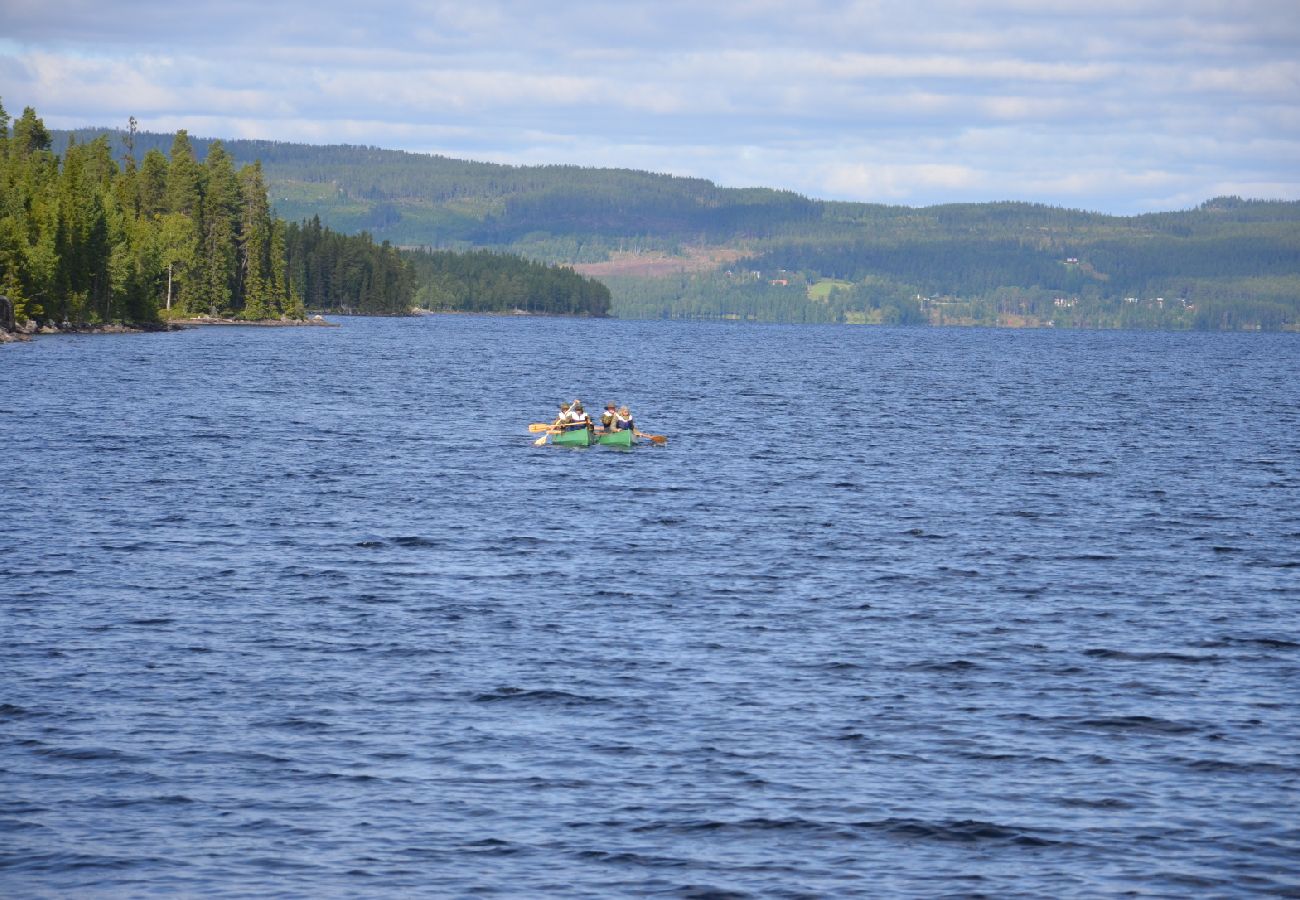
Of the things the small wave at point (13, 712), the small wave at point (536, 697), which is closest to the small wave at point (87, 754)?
the small wave at point (13, 712)

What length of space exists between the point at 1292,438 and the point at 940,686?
67089 millimetres

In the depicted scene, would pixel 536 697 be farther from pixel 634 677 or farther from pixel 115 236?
pixel 115 236

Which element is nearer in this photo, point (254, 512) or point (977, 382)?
point (254, 512)

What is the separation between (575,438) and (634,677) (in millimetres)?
42603

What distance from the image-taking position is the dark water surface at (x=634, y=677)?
64.1ft

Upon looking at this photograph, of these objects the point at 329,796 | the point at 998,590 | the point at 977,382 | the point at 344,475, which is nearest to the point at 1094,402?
the point at 977,382

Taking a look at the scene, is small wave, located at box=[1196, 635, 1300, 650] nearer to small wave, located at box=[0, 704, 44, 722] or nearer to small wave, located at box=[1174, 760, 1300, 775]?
small wave, located at box=[1174, 760, 1300, 775]

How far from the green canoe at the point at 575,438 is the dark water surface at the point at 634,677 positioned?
19.5 feet

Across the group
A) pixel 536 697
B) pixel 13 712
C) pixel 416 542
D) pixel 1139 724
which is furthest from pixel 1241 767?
pixel 416 542

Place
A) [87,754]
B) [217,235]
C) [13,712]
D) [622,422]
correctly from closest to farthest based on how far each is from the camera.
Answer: [87,754] → [13,712] → [622,422] → [217,235]

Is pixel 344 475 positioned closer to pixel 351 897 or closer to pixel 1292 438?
pixel 351 897

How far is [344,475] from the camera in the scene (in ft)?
187

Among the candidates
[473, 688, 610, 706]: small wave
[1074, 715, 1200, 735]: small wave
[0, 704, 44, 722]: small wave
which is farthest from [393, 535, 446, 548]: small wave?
[1074, 715, 1200, 735]: small wave

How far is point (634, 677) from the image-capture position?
2770 centimetres
